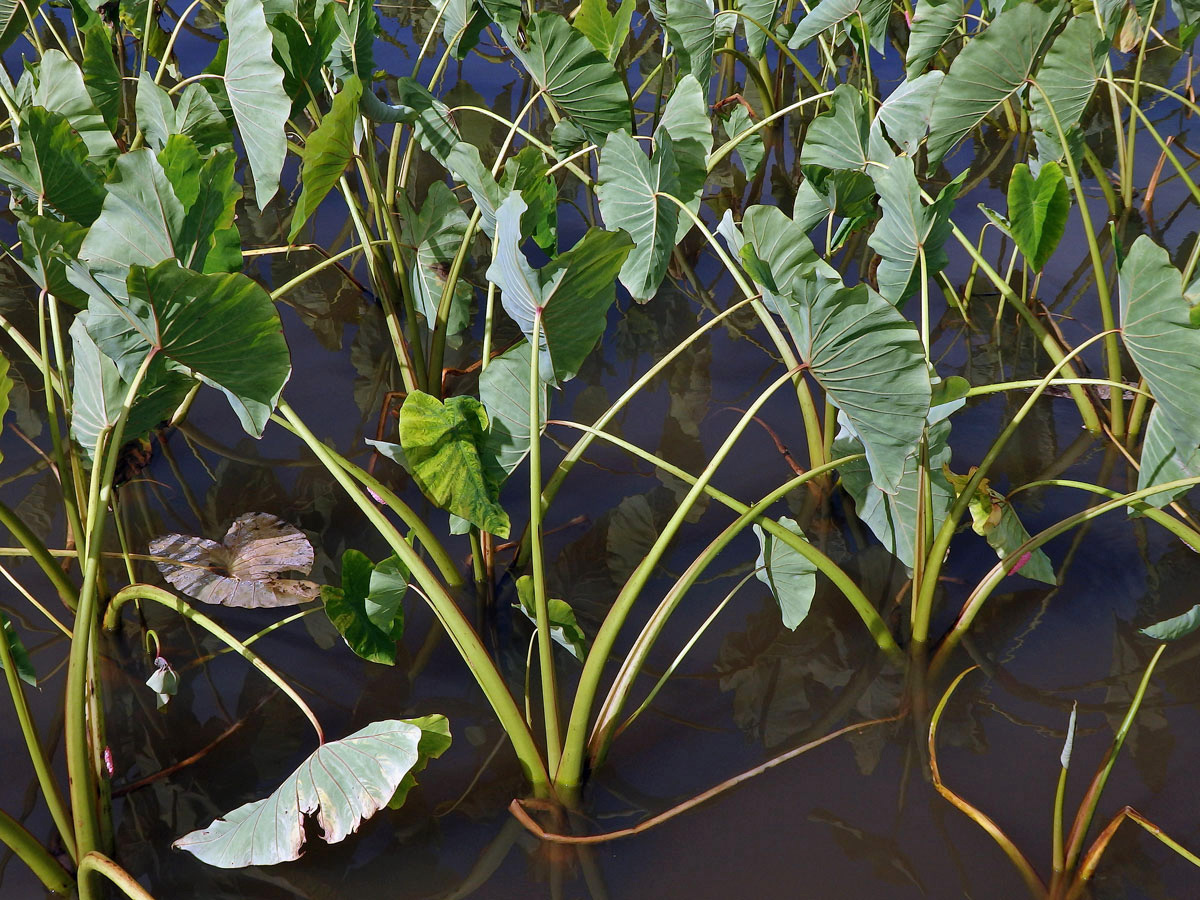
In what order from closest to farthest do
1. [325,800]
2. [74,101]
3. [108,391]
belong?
[325,800]
[108,391]
[74,101]

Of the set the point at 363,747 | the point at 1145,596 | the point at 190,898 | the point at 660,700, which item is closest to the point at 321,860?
the point at 190,898

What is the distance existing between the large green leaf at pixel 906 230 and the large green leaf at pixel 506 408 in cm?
52

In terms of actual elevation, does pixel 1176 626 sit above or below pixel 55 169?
below

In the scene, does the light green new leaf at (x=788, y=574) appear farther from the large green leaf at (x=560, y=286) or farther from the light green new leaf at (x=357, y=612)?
the light green new leaf at (x=357, y=612)

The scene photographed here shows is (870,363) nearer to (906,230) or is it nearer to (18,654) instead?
(906,230)

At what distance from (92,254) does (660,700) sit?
97 cm

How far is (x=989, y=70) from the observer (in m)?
1.74

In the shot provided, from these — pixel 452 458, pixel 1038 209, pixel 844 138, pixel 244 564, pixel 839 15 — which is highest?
pixel 839 15

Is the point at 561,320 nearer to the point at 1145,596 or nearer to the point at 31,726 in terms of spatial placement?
the point at 31,726

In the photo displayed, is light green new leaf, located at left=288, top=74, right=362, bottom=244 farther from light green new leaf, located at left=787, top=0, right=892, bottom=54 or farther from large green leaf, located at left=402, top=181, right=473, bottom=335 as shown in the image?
light green new leaf, located at left=787, top=0, right=892, bottom=54

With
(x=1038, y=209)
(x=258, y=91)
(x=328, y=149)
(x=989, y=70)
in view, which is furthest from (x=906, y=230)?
(x=258, y=91)

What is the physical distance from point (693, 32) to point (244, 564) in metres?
1.47

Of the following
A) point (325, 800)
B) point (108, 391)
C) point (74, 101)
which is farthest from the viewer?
point (74, 101)

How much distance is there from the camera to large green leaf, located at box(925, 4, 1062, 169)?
1.67 m
